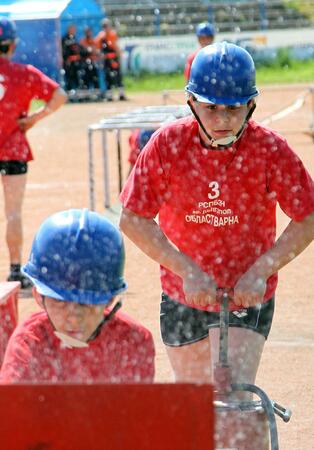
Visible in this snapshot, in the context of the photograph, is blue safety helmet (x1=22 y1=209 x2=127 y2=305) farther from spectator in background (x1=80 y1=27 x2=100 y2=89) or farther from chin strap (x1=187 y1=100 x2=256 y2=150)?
spectator in background (x1=80 y1=27 x2=100 y2=89)

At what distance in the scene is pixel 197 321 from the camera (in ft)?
16.9

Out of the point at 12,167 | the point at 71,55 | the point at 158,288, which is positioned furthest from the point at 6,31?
the point at 71,55

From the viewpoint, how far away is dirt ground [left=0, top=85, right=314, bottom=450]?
721 centimetres

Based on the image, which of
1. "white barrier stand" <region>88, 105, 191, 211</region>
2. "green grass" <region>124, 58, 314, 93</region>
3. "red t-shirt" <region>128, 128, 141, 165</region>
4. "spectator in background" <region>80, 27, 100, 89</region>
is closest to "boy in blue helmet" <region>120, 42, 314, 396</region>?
"white barrier stand" <region>88, 105, 191, 211</region>

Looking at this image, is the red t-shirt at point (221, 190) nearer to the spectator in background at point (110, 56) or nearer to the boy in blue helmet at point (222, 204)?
the boy in blue helmet at point (222, 204)

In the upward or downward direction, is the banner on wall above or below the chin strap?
below

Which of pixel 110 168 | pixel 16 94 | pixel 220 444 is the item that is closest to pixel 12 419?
pixel 220 444

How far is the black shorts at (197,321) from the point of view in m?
5.12

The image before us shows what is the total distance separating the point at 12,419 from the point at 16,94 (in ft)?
25.0

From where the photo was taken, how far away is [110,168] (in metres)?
18.6

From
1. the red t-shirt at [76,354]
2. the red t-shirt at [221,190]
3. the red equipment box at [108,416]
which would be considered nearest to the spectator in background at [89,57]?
the red t-shirt at [221,190]

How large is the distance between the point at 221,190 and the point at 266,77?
113 ft

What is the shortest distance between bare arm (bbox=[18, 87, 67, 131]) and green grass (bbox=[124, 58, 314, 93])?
25.7 meters

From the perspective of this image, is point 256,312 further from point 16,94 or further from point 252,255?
point 16,94
